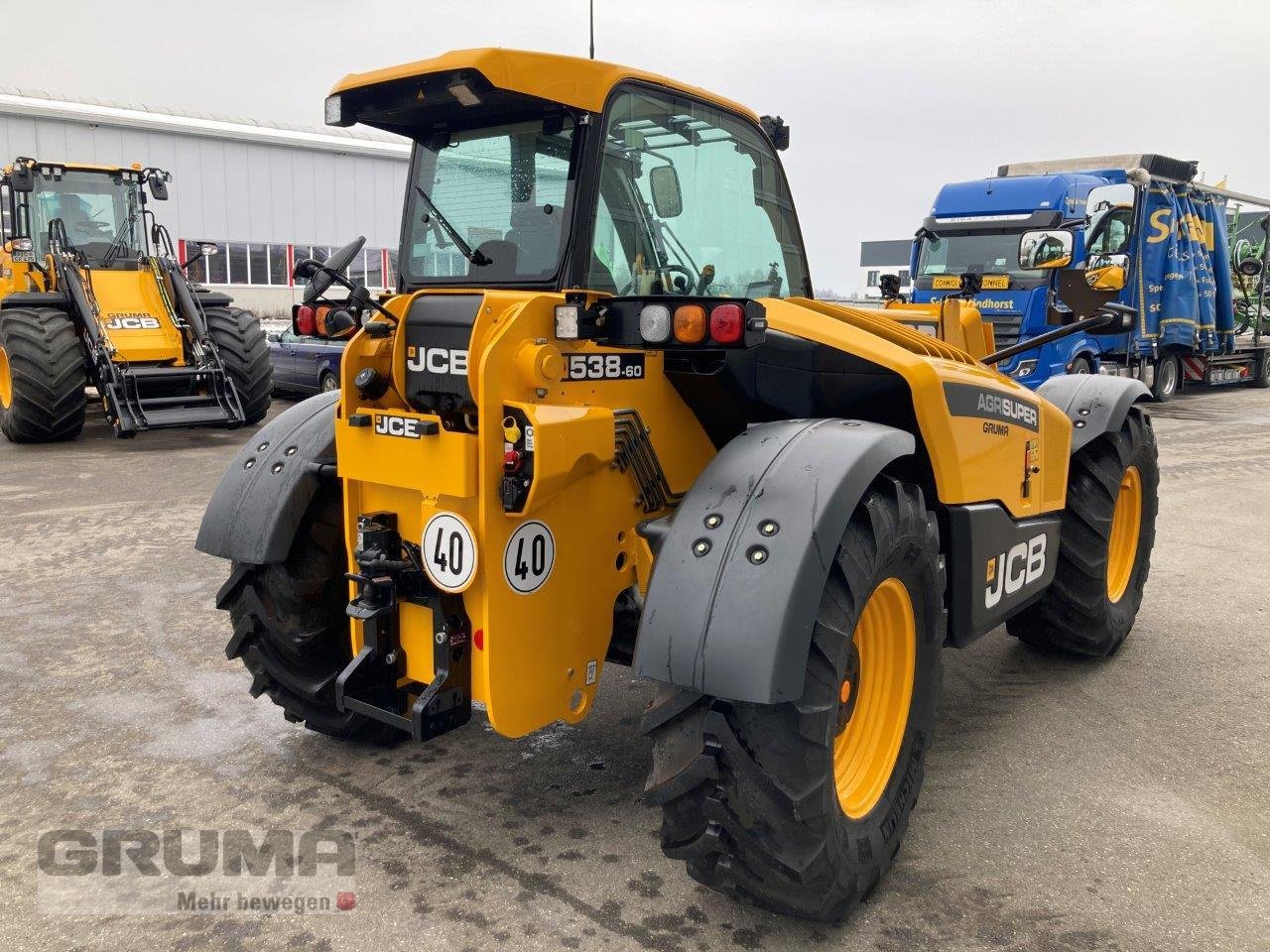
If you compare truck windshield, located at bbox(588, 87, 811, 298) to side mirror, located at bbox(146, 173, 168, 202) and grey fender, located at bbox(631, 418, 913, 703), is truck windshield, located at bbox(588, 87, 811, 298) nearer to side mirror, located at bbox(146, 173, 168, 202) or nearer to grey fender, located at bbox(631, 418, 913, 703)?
grey fender, located at bbox(631, 418, 913, 703)

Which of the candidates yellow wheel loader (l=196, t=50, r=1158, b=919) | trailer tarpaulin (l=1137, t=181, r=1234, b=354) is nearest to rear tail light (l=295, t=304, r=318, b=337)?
yellow wheel loader (l=196, t=50, r=1158, b=919)

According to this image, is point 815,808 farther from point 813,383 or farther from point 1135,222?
point 1135,222

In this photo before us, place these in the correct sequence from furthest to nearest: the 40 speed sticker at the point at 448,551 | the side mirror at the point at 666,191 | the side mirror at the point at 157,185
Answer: the side mirror at the point at 157,185 → the side mirror at the point at 666,191 → the 40 speed sticker at the point at 448,551

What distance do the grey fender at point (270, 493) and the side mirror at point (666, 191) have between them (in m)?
1.37

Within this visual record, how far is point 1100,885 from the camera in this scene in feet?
9.52

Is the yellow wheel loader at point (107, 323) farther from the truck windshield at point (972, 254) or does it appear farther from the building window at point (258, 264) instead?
the building window at point (258, 264)

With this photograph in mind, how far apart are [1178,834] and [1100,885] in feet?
1.57

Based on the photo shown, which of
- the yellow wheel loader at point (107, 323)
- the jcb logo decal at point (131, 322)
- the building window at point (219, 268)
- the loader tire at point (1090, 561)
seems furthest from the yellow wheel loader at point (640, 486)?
the building window at point (219, 268)

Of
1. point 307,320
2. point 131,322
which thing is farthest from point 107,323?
point 307,320

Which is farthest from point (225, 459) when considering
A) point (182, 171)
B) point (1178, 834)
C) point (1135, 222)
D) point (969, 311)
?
point (182, 171)

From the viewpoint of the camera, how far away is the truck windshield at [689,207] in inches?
124

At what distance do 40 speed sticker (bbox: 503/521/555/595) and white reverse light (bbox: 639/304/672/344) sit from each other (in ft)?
2.03

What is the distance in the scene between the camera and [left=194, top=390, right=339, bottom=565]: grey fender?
11.3ft

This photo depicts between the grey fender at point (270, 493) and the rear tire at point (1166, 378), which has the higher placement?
the grey fender at point (270, 493)
